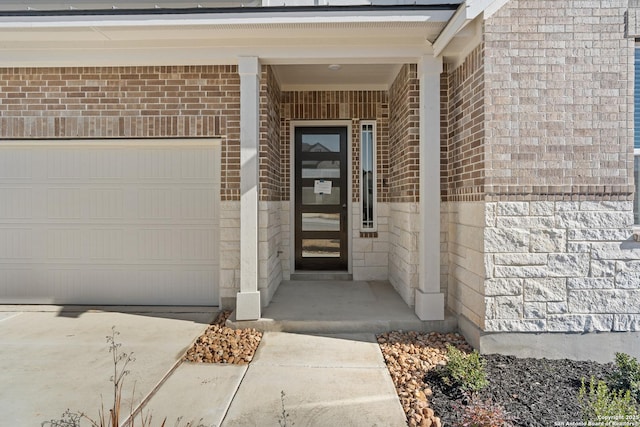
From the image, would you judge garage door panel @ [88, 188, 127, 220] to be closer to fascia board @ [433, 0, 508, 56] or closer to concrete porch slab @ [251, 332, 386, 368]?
concrete porch slab @ [251, 332, 386, 368]

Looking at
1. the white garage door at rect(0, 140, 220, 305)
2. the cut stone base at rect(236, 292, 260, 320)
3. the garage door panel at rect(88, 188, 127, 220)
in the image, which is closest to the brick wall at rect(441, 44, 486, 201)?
the cut stone base at rect(236, 292, 260, 320)

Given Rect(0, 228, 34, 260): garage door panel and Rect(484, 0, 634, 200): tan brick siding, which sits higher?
Rect(484, 0, 634, 200): tan brick siding

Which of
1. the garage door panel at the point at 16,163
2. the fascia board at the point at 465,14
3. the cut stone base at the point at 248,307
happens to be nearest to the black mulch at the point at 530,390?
the cut stone base at the point at 248,307

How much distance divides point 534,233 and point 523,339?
39.8 inches

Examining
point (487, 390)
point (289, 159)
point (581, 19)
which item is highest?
point (581, 19)

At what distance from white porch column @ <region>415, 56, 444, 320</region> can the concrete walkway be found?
84cm

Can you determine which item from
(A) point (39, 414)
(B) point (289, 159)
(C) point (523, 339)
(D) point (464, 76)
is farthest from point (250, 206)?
(C) point (523, 339)

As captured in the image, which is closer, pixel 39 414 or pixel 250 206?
pixel 39 414

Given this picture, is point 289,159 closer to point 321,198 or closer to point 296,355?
point 321,198

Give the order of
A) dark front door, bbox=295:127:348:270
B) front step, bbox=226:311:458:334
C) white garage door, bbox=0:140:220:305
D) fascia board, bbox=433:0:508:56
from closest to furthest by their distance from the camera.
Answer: fascia board, bbox=433:0:508:56 < front step, bbox=226:311:458:334 < white garage door, bbox=0:140:220:305 < dark front door, bbox=295:127:348:270

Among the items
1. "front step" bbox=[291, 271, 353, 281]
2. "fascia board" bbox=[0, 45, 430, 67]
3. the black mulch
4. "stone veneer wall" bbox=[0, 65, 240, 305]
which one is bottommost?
the black mulch

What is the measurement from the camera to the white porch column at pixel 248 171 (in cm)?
422

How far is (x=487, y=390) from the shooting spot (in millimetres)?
2871

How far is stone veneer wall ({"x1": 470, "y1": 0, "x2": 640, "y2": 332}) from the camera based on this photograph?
11.4ft
